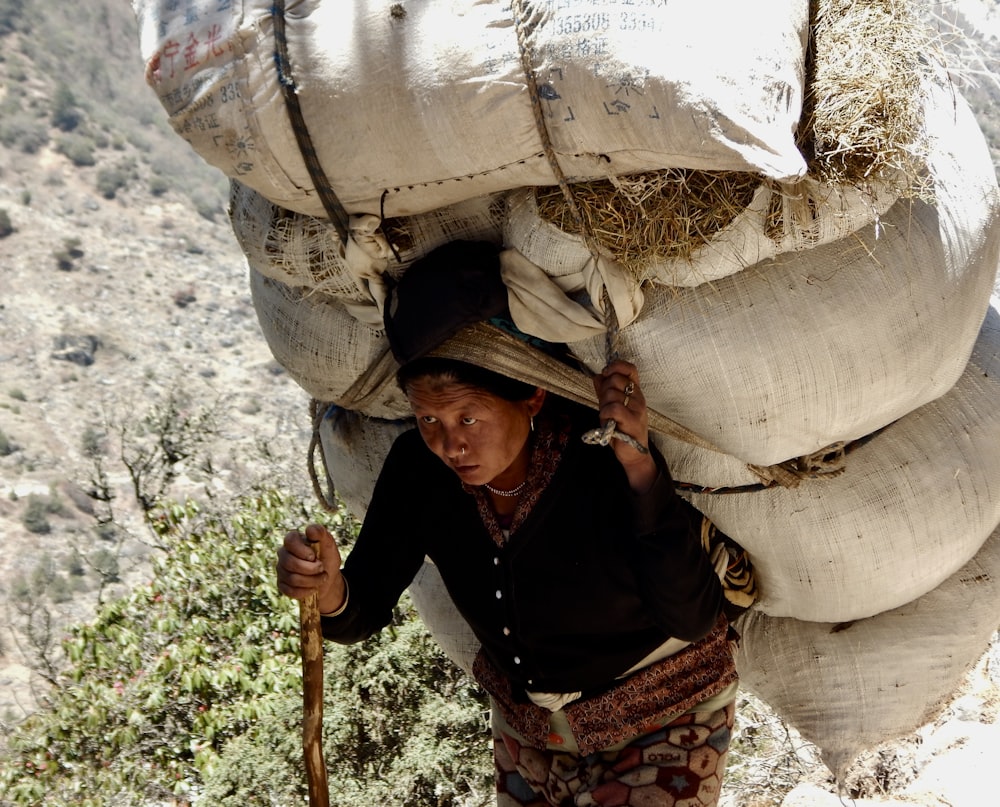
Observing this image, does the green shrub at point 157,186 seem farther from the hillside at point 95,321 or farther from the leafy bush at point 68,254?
the leafy bush at point 68,254

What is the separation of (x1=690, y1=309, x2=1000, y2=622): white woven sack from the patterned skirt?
0.34 metres

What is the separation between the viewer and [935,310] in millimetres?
1940

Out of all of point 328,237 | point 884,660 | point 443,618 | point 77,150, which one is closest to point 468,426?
point 328,237

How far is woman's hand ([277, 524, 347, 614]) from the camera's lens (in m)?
1.99

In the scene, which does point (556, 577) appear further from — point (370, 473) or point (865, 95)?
point (865, 95)

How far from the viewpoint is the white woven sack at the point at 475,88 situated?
5.15 ft

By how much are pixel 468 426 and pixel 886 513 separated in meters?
0.86

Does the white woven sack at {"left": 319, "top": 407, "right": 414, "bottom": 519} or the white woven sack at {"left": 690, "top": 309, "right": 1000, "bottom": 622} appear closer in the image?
the white woven sack at {"left": 690, "top": 309, "right": 1000, "bottom": 622}

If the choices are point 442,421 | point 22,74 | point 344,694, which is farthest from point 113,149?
point 442,421

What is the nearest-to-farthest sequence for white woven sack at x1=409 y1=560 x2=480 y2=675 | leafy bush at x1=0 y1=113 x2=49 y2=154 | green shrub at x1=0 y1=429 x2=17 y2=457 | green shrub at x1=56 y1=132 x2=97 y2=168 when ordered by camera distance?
white woven sack at x1=409 y1=560 x2=480 y2=675 < green shrub at x1=0 y1=429 x2=17 y2=457 < leafy bush at x1=0 y1=113 x2=49 y2=154 < green shrub at x1=56 y1=132 x2=97 y2=168

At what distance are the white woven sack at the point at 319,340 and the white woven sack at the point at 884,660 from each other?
1.06 metres

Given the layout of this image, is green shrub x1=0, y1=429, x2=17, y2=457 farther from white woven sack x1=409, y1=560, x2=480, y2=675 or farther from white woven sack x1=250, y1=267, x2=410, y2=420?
white woven sack x1=250, y1=267, x2=410, y2=420

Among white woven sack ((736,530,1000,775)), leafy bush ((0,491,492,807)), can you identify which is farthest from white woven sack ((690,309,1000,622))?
leafy bush ((0,491,492,807))

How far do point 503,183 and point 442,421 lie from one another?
0.44 metres
